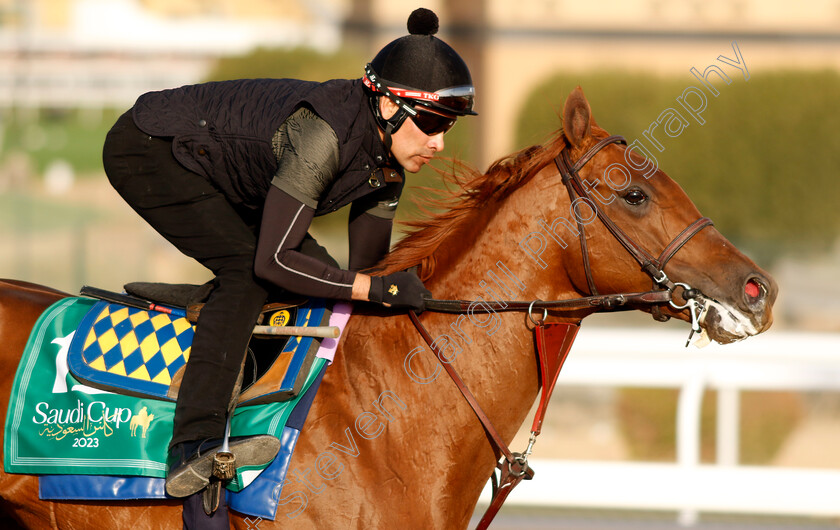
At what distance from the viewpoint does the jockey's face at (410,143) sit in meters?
2.81

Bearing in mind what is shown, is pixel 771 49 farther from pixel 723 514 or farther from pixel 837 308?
pixel 723 514

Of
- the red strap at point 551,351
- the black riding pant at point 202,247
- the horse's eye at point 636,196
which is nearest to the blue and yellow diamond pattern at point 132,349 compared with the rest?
the black riding pant at point 202,247

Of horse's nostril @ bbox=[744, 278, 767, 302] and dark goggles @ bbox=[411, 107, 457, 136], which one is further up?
dark goggles @ bbox=[411, 107, 457, 136]

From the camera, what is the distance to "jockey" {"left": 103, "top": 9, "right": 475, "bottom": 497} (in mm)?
2686

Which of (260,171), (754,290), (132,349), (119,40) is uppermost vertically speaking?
(119,40)

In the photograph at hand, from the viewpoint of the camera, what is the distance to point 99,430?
285cm

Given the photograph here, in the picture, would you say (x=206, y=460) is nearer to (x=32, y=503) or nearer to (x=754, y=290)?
(x=32, y=503)

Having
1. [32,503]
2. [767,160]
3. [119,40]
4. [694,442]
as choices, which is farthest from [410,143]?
[119,40]

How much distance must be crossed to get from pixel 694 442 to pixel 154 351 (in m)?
3.35

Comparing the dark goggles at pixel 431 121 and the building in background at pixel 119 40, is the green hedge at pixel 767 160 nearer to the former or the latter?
the building in background at pixel 119 40

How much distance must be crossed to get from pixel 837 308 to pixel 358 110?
12109 millimetres

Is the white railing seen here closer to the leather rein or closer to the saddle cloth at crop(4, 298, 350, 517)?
the leather rein

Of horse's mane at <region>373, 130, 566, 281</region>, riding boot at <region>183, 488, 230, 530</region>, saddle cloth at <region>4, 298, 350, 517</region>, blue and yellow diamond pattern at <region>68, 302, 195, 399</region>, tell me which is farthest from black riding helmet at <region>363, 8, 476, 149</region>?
riding boot at <region>183, 488, 230, 530</region>

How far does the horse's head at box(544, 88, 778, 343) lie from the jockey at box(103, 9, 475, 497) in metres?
0.42
